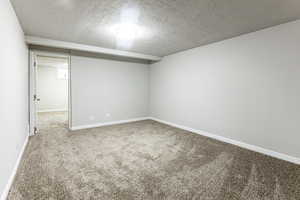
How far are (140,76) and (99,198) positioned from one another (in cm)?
450

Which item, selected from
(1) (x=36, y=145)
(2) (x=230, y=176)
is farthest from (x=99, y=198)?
(1) (x=36, y=145)

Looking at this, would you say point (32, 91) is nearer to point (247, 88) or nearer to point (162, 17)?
point (162, 17)

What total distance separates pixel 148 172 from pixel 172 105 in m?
3.00

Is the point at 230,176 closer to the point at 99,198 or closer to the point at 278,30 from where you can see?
the point at 99,198

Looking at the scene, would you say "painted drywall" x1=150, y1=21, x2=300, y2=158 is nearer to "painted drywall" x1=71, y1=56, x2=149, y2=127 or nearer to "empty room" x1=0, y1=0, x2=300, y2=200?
"empty room" x1=0, y1=0, x2=300, y2=200

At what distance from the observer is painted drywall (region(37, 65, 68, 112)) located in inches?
282

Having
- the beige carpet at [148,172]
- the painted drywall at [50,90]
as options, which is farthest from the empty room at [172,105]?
the painted drywall at [50,90]

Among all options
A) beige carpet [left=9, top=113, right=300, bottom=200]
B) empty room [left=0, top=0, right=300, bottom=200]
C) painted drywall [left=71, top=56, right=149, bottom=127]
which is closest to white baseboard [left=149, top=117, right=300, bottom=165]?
empty room [left=0, top=0, right=300, bottom=200]

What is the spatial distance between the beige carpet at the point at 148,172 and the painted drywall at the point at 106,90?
1.28 meters

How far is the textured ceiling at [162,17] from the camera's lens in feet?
6.38

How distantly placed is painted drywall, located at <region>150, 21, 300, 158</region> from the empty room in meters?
0.02

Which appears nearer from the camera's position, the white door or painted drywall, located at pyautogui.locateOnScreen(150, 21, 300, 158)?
painted drywall, located at pyautogui.locateOnScreen(150, 21, 300, 158)

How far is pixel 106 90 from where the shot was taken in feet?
15.8

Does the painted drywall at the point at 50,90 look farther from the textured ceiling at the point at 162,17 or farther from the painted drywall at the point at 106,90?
the textured ceiling at the point at 162,17
